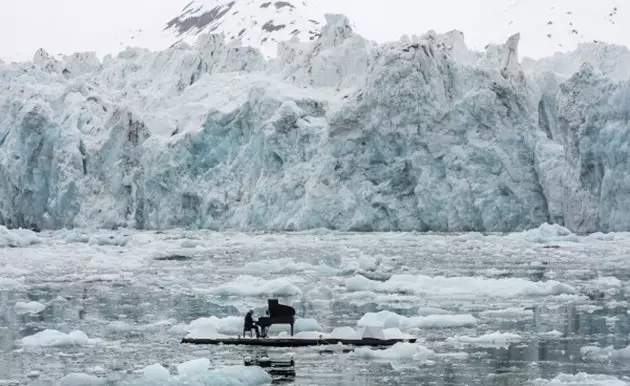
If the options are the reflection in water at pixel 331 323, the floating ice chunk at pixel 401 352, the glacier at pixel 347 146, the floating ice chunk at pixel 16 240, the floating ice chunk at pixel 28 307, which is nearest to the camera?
the reflection in water at pixel 331 323

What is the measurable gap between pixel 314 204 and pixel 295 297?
2022cm

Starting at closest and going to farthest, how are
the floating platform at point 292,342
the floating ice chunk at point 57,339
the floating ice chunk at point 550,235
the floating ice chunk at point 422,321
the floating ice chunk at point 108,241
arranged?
the floating platform at point 292,342 → the floating ice chunk at point 57,339 → the floating ice chunk at point 422,321 → the floating ice chunk at point 550,235 → the floating ice chunk at point 108,241

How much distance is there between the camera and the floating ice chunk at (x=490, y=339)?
10.3 m

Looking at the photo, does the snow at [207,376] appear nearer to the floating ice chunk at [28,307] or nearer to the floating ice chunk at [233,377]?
the floating ice chunk at [233,377]

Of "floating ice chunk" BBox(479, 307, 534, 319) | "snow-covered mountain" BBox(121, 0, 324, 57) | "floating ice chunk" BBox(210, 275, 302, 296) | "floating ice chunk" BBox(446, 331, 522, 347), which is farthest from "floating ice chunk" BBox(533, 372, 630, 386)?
"snow-covered mountain" BBox(121, 0, 324, 57)

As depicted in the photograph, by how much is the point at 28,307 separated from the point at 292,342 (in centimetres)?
484

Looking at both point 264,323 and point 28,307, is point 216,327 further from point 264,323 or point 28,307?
point 28,307

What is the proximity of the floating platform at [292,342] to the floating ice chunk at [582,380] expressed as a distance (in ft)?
8.19

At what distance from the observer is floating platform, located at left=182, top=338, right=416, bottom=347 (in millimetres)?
10383

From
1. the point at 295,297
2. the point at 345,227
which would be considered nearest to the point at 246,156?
the point at 345,227

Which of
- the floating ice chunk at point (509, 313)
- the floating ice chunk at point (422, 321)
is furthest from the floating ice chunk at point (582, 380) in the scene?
the floating ice chunk at point (509, 313)

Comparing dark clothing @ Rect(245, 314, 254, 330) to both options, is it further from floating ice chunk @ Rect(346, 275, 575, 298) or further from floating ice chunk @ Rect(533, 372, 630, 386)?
floating ice chunk @ Rect(346, 275, 575, 298)

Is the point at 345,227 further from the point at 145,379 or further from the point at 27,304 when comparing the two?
the point at 145,379

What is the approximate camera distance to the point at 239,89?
44.3 m
